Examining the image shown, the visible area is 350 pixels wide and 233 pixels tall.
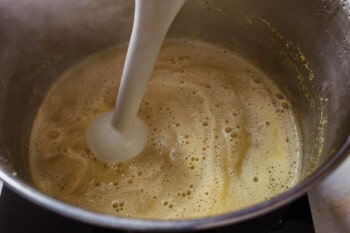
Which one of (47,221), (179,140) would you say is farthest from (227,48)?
(47,221)

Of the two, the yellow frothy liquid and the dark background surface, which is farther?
the yellow frothy liquid

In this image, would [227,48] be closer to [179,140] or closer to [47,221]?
[179,140]

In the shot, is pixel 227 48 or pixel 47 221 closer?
pixel 47 221

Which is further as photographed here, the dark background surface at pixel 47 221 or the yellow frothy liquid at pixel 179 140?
the yellow frothy liquid at pixel 179 140
